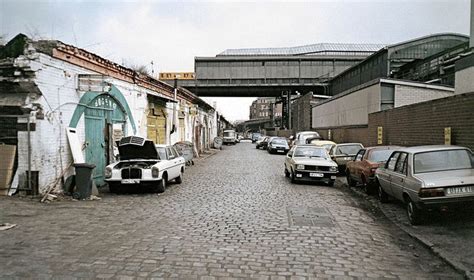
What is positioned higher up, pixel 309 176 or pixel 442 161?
pixel 442 161

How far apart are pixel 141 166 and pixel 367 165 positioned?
688 cm

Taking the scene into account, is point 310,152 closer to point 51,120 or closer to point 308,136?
point 51,120

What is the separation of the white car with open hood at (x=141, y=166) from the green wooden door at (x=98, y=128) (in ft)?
3.38

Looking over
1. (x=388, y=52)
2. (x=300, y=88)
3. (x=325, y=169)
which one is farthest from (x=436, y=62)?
(x=300, y=88)

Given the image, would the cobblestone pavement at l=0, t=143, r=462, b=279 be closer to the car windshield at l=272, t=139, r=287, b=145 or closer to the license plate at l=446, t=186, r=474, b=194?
the license plate at l=446, t=186, r=474, b=194

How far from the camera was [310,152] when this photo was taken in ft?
53.9

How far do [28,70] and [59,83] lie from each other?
123cm

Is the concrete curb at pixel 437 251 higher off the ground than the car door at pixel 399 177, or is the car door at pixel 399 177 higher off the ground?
the car door at pixel 399 177

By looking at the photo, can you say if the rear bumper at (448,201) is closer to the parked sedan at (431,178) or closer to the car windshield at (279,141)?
the parked sedan at (431,178)

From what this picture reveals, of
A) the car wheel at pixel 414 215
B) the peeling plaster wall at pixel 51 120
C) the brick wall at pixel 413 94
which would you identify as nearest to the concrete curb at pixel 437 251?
the car wheel at pixel 414 215

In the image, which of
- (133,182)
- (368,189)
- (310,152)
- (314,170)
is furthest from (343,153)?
(133,182)

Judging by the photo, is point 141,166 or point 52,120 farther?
point 141,166

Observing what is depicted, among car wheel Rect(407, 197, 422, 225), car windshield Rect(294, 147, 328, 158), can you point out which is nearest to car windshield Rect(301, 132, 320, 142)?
car windshield Rect(294, 147, 328, 158)

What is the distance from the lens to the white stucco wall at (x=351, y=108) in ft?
76.4
